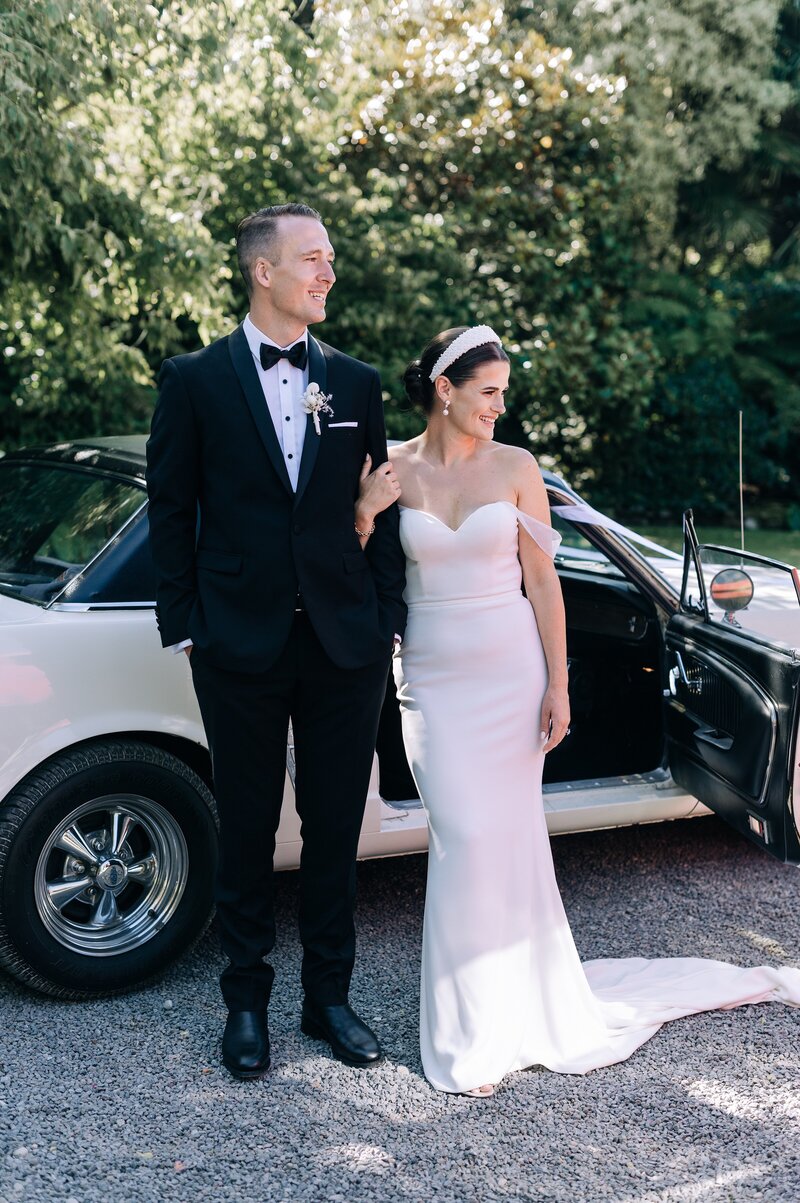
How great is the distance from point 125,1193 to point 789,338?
48.1ft

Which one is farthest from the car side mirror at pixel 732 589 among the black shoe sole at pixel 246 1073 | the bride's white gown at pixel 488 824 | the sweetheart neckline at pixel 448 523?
the black shoe sole at pixel 246 1073

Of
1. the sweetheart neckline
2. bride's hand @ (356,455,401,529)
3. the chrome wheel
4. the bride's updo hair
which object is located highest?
the bride's updo hair

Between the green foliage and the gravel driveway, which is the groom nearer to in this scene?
the gravel driveway

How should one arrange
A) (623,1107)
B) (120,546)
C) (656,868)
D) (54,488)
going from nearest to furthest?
(623,1107) → (120,546) → (54,488) → (656,868)

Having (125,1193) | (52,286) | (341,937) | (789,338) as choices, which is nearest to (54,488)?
(341,937)

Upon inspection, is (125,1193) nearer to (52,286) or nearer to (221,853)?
(221,853)

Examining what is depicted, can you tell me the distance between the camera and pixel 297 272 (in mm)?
3236

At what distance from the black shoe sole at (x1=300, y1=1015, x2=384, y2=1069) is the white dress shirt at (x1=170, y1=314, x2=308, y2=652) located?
1.13 m

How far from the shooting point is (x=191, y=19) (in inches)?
291

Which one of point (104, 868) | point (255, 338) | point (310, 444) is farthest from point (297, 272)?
point (104, 868)

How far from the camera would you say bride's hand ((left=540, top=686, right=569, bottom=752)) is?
3.60 meters

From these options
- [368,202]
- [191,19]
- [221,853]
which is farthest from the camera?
[368,202]

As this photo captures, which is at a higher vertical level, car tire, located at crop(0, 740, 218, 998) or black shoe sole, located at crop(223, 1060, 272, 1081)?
car tire, located at crop(0, 740, 218, 998)

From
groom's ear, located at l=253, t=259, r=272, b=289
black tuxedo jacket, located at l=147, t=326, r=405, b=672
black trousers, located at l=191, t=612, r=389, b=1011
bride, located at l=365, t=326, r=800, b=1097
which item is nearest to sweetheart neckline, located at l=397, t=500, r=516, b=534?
bride, located at l=365, t=326, r=800, b=1097
